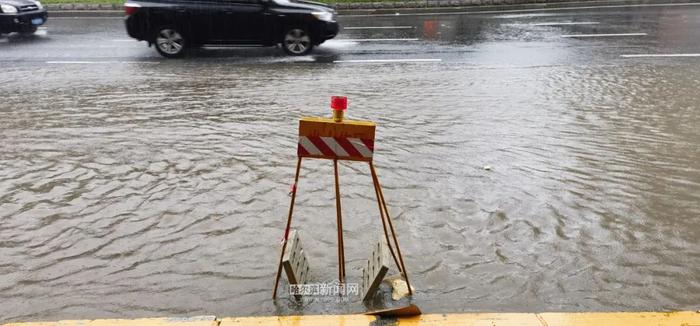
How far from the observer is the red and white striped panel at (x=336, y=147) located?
9.18ft

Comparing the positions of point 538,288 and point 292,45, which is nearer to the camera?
point 538,288

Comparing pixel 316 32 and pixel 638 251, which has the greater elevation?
pixel 316 32

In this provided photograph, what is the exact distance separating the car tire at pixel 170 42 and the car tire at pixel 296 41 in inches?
78.3

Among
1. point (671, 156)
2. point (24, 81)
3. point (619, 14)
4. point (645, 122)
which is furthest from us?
point (619, 14)

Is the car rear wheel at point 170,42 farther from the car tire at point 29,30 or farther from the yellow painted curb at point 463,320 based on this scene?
the yellow painted curb at point 463,320

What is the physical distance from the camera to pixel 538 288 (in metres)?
3.27

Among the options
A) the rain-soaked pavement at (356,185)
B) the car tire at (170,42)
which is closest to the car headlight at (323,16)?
the rain-soaked pavement at (356,185)

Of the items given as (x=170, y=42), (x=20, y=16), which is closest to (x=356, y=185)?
(x=170, y=42)

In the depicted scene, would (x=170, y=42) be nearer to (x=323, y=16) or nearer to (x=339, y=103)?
(x=323, y=16)

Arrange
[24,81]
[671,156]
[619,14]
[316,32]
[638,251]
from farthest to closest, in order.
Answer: [619,14], [316,32], [24,81], [671,156], [638,251]

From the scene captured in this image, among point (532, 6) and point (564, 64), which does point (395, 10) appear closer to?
point (532, 6)

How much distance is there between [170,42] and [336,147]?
859cm

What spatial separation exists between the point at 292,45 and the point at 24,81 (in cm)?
473

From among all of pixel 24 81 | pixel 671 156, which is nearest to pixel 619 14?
pixel 671 156
